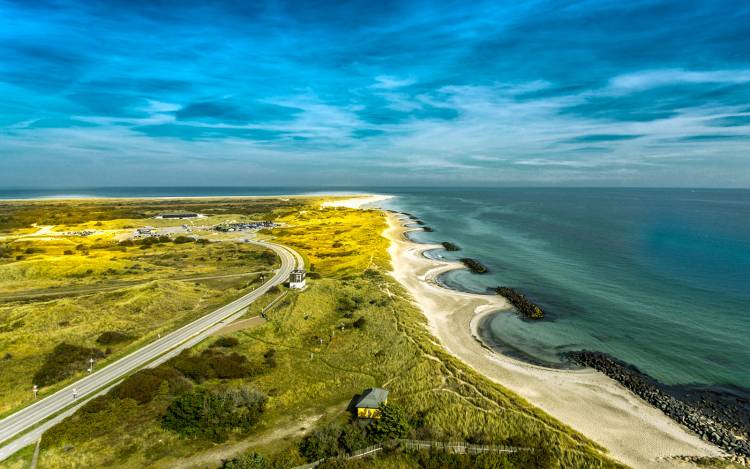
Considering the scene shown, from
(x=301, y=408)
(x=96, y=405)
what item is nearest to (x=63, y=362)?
(x=96, y=405)

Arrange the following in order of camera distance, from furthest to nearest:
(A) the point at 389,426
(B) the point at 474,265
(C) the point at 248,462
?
(B) the point at 474,265 < (A) the point at 389,426 < (C) the point at 248,462

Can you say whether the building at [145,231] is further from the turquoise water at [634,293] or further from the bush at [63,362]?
the bush at [63,362]

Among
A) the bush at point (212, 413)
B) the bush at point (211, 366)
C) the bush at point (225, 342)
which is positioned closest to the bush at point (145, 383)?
the bush at point (211, 366)

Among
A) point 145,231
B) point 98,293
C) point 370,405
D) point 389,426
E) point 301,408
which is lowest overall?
point 301,408

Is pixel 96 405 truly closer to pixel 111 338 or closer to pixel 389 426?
pixel 111 338

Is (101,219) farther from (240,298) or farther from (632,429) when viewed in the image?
(632,429)

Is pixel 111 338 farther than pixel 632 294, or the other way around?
pixel 632 294

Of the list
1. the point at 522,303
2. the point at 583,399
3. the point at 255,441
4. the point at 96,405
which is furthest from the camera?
the point at 522,303
